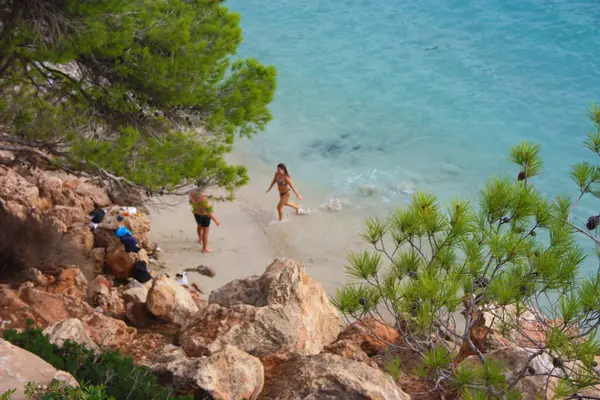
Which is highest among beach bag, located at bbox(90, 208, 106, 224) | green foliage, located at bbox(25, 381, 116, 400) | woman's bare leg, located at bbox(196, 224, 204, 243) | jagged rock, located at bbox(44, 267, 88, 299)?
woman's bare leg, located at bbox(196, 224, 204, 243)

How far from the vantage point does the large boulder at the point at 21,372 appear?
369 cm

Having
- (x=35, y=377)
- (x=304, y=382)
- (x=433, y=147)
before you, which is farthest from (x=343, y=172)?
(x=35, y=377)

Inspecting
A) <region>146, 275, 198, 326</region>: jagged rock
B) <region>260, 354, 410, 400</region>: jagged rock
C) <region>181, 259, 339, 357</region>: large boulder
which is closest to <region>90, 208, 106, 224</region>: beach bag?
<region>146, 275, 198, 326</region>: jagged rock

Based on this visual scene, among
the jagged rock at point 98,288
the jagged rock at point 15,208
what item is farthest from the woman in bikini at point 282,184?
the jagged rock at point 15,208

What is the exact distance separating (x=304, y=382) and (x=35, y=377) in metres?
1.95

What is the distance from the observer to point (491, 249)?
442 cm

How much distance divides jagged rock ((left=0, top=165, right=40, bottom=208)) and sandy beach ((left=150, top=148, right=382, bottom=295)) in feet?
7.23

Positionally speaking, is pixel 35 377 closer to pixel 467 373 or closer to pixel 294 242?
pixel 467 373

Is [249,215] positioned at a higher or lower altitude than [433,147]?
lower

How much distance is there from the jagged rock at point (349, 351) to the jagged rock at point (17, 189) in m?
5.81

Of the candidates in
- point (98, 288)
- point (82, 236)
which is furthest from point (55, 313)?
point (82, 236)

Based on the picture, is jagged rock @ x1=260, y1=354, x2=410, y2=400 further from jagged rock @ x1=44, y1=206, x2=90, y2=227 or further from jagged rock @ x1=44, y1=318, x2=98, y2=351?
jagged rock @ x1=44, y1=206, x2=90, y2=227

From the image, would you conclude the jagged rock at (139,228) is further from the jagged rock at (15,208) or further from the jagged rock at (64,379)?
the jagged rock at (64,379)

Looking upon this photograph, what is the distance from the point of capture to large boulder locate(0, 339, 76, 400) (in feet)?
12.1
